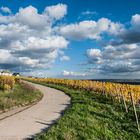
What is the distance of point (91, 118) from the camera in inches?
923

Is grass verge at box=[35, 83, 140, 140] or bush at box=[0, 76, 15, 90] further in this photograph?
bush at box=[0, 76, 15, 90]

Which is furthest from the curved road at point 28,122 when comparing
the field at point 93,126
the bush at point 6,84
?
the bush at point 6,84

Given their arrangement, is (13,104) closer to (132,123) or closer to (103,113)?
(103,113)

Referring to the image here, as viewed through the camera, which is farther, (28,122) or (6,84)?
(6,84)

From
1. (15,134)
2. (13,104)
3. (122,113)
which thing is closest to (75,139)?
(15,134)

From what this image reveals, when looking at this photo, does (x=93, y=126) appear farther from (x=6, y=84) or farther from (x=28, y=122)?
(x=6, y=84)

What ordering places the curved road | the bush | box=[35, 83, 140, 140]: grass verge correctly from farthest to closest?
1. the bush
2. the curved road
3. box=[35, 83, 140, 140]: grass verge

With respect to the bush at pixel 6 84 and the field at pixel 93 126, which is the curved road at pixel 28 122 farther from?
the bush at pixel 6 84

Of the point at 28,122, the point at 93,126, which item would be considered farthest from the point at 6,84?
the point at 93,126

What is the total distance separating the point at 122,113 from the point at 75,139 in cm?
967

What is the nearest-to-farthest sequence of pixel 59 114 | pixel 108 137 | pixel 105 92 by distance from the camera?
pixel 108 137, pixel 59 114, pixel 105 92

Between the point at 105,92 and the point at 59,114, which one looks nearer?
the point at 59,114

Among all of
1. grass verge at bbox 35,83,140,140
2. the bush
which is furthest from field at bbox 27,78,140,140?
the bush

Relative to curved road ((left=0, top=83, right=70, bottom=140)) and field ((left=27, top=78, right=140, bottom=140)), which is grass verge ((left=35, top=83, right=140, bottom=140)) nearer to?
field ((left=27, top=78, right=140, bottom=140))
